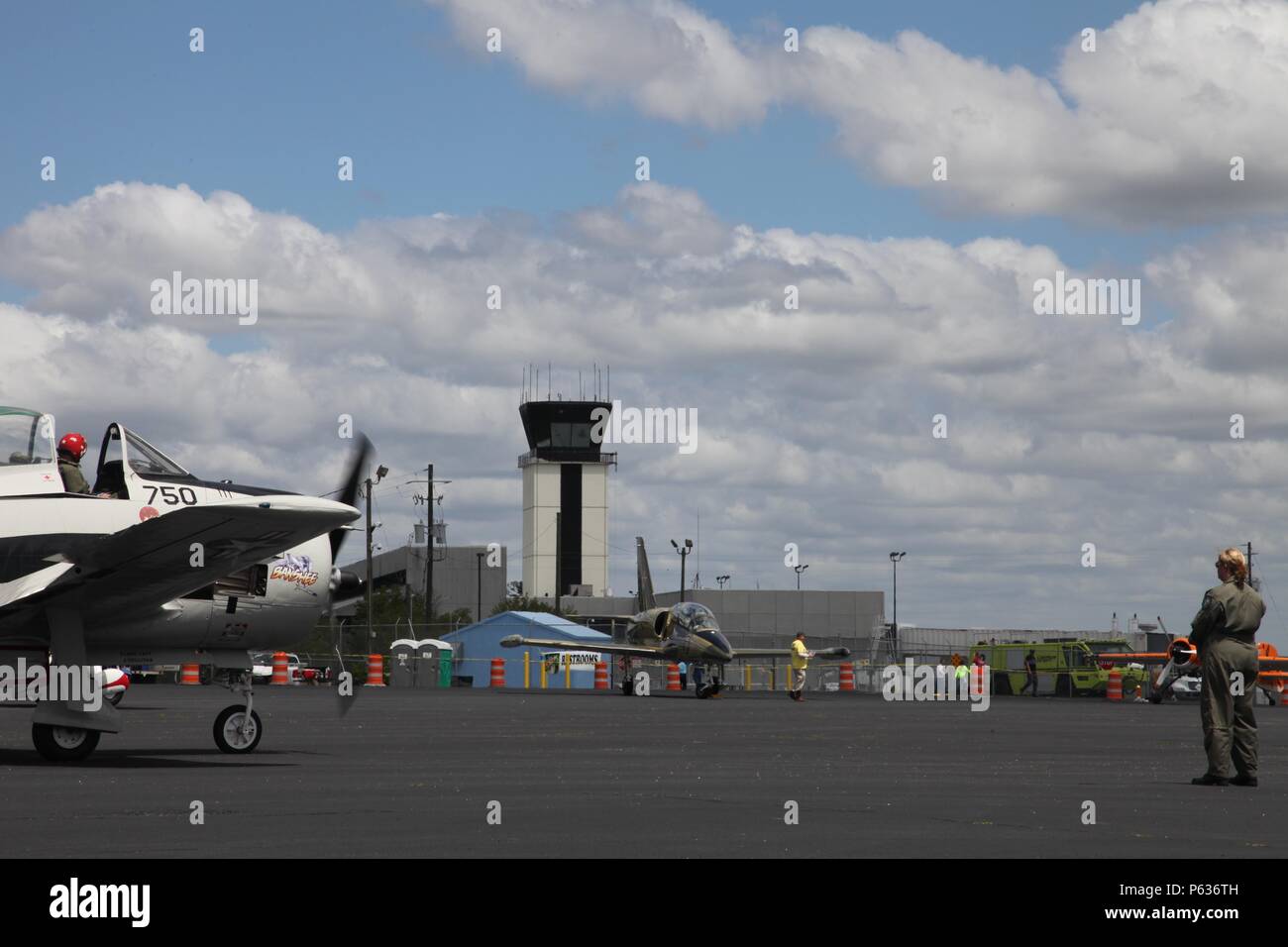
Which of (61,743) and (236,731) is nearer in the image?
(61,743)

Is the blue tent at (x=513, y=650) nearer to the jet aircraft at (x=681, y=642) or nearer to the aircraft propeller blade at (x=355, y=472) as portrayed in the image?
the jet aircraft at (x=681, y=642)

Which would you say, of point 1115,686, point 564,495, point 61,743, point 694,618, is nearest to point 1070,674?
point 1115,686

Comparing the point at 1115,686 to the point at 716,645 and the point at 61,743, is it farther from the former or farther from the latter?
the point at 61,743

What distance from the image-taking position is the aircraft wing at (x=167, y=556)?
48.7 feet

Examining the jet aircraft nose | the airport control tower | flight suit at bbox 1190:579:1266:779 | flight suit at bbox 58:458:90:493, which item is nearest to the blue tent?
the jet aircraft nose

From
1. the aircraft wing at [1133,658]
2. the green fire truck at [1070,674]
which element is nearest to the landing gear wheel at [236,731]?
the aircraft wing at [1133,658]

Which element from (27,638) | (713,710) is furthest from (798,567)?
(27,638)

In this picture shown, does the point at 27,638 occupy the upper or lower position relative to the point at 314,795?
upper

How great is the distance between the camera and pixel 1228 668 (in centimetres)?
1420

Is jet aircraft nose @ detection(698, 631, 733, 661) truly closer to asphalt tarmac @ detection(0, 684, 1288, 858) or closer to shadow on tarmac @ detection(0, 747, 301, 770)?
asphalt tarmac @ detection(0, 684, 1288, 858)

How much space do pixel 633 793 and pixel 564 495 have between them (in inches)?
5015

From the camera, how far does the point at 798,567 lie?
14725 cm
